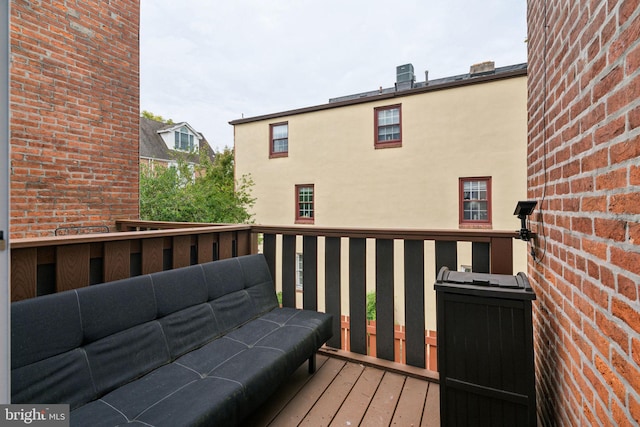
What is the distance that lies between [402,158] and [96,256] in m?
8.04

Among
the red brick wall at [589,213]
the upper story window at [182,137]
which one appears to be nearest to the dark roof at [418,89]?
the upper story window at [182,137]

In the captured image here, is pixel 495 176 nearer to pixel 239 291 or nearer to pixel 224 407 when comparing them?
pixel 239 291

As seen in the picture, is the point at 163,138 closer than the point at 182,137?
Yes

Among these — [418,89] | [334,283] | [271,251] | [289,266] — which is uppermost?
[418,89]

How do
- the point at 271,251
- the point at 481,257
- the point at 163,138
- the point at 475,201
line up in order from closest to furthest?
the point at 481,257, the point at 271,251, the point at 475,201, the point at 163,138

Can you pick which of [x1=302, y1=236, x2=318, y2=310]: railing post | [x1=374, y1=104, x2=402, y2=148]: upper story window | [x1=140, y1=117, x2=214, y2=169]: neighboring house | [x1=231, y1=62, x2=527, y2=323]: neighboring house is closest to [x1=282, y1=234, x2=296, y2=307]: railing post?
[x1=302, y1=236, x2=318, y2=310]: railing post

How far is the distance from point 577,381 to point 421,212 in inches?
297

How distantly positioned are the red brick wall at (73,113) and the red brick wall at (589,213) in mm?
4374

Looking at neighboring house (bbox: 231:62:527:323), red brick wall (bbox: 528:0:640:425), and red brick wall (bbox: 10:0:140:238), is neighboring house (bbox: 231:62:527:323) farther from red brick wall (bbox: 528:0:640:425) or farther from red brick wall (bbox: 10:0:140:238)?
red brick wall (bbox: 528:0:640:425)

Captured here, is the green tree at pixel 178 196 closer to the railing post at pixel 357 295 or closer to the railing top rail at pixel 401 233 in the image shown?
the railing top rail at pixel 401 233

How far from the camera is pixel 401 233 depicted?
228 cm

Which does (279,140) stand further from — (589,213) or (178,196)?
(589,213)

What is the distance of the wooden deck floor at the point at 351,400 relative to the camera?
178cm

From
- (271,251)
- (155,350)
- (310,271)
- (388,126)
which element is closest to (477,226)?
(388,126)
